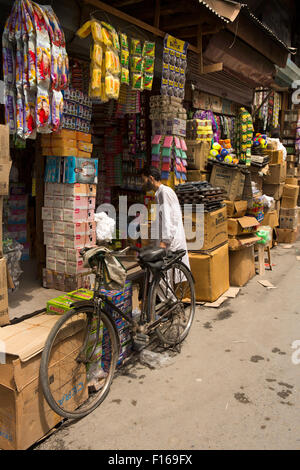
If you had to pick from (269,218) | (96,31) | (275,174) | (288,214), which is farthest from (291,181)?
(96,31)

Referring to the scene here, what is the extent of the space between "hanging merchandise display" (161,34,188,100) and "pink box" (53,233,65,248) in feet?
9.31

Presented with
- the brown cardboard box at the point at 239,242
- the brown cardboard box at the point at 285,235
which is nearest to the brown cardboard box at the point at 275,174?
the brown cardboard box at the point at 285,235

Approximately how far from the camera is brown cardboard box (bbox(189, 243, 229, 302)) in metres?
5.82

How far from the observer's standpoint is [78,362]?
3.31 m

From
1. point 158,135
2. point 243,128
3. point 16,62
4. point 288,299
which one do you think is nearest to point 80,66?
point 16,62

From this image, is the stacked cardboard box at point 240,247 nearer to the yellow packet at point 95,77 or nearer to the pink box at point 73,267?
the pink box at point 73,267

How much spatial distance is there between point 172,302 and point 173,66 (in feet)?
11.9

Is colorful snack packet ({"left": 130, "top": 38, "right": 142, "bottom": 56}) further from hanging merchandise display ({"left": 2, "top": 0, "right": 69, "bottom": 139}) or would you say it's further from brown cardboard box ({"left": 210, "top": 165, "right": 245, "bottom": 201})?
brown cardboard box ({"left": 210, "top": 165, "right": 245, "bottom": 201})

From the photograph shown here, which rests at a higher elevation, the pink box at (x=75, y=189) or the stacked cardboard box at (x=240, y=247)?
the pink box at (x=75, y=189)

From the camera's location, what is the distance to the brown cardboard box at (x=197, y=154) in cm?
710

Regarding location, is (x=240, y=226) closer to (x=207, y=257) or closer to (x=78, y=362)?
(x=207, y=257)

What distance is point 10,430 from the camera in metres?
2.74

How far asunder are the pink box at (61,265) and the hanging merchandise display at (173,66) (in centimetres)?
307

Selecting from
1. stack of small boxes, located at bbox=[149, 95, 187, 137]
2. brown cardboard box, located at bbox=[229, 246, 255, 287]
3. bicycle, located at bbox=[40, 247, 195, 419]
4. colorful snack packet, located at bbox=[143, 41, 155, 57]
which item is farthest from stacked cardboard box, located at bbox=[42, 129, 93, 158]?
brown cardboard box, located at bbox=[229, 246, 255, 287]
